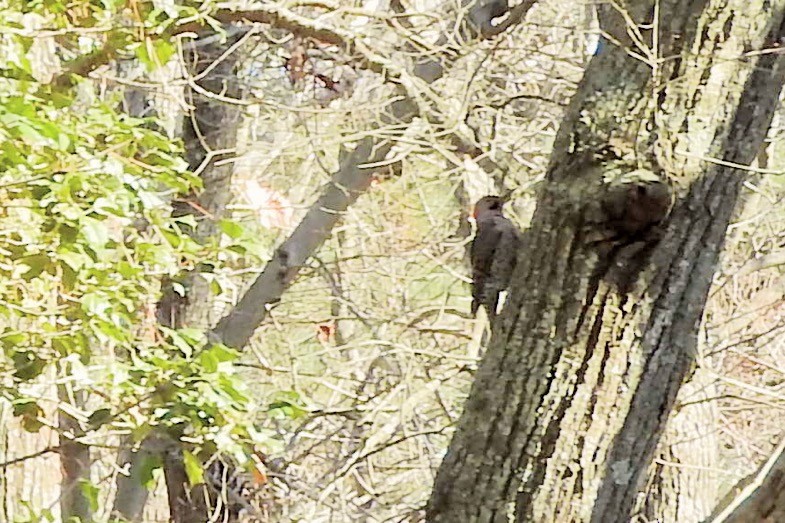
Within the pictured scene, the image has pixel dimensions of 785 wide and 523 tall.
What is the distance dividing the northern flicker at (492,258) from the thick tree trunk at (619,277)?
0.87ft

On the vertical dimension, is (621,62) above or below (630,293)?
above

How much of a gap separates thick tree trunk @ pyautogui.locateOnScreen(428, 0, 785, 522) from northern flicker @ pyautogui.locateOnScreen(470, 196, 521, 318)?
0.26 metres

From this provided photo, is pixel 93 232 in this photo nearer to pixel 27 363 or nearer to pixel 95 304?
pixel 95 304

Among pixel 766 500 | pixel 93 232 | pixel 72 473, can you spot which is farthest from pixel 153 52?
pixel 72 473

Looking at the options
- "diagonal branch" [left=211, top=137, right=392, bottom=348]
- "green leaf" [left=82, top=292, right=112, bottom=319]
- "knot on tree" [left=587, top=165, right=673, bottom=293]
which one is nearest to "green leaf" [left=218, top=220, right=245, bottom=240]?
"green leaf" [left=82, top=292, right=112, bottom=319]

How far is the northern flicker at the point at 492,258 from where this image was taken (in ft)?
6.70

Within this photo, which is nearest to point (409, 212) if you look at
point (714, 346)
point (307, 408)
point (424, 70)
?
point (424, 70)

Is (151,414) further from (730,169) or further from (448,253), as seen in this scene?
(448,253)

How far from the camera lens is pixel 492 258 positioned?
6.80 feet

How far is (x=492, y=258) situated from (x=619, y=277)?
0.43 metres

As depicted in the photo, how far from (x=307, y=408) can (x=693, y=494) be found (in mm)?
1737

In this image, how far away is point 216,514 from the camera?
366 centimetres

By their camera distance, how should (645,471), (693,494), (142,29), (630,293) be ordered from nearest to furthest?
(630,293), (645,471), (142,29), (693,494)

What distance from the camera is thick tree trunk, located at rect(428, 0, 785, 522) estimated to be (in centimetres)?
169
